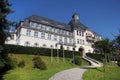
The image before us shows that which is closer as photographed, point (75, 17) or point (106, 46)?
point (106, 46)

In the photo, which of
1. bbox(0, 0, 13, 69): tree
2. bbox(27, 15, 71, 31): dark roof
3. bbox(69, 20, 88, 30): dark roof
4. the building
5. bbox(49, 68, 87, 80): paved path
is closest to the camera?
bbox(49, 68, 87, 80): paved path

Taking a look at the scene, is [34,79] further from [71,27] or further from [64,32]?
[71,27]

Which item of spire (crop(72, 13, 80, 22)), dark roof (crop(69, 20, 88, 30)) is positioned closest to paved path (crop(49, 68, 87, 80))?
dark roof (crop(69, 20, 88, 30))

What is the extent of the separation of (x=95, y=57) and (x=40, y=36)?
1700 cm

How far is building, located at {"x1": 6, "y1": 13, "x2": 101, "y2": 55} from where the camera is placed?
1972 inches

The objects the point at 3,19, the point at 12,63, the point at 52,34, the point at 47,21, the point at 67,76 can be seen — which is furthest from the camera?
the point at 47,21

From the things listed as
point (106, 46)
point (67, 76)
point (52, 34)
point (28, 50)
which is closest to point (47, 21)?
point (52, 34)

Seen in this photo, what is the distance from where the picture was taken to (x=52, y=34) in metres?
55.5

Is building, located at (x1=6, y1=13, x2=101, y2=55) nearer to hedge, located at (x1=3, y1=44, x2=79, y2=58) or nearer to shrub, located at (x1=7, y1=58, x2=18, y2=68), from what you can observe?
hedge, located at (x1=3, y1=44, x2=79, y2=58)

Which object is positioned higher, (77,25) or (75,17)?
(75,17)

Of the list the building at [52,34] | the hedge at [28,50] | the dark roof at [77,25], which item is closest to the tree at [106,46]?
the hedge at [28,50]

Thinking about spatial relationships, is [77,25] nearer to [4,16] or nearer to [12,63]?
[12,63]

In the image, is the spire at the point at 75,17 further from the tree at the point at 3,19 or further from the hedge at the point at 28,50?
the tree at the point at 3,19

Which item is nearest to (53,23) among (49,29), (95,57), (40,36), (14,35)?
(49,29)
